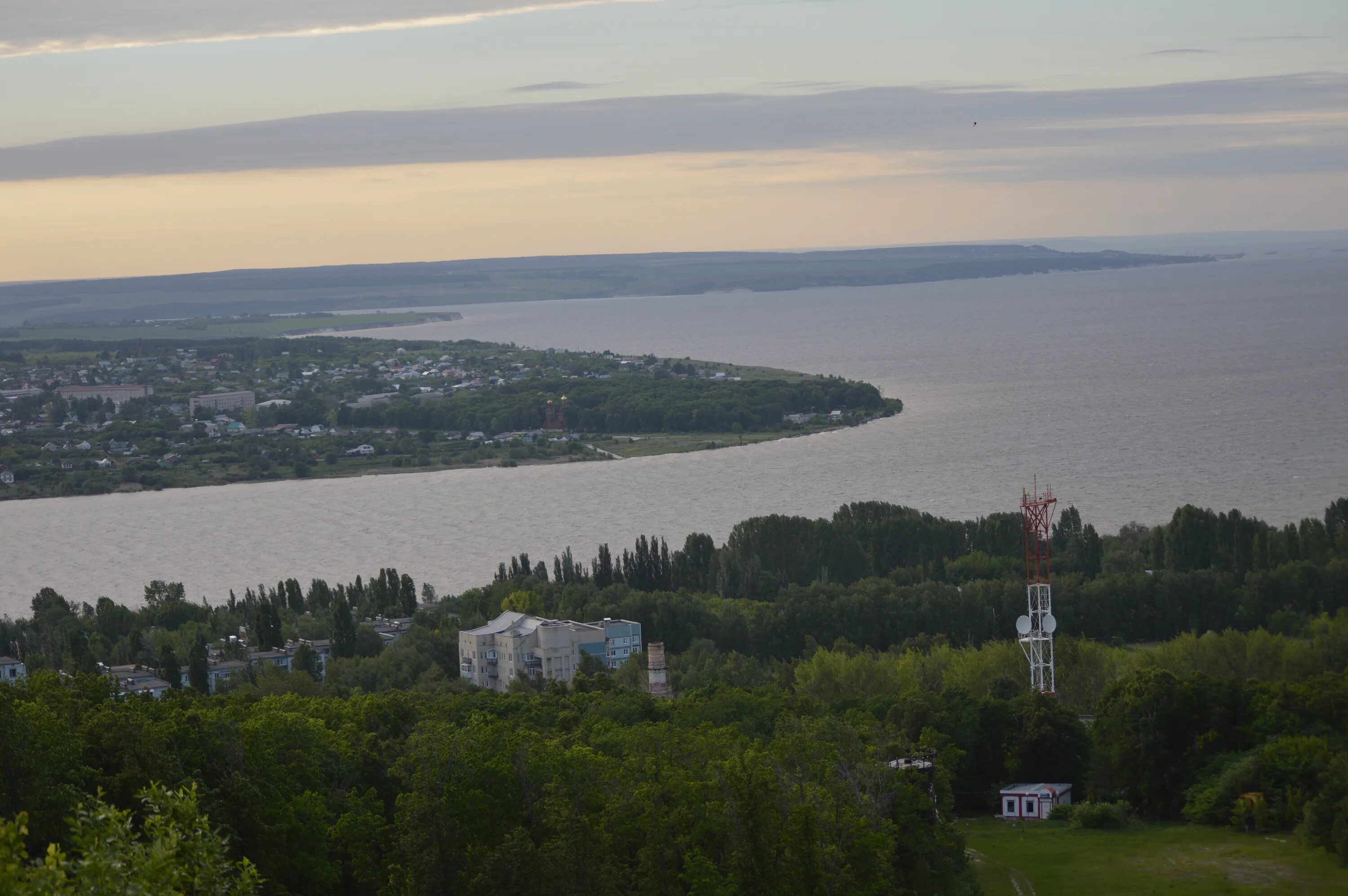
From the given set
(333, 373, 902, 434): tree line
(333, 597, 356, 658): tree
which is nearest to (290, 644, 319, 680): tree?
(333, 597, 356, 658): tree

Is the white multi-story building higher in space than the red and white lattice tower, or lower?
lower

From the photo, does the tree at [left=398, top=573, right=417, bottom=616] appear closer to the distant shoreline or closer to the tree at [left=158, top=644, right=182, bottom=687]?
the tree at [left=158, top=644, right=182, bottom=687]

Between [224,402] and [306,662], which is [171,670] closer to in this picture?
[306,662]

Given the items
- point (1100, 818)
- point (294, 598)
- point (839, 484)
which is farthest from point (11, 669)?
point (839, 484)

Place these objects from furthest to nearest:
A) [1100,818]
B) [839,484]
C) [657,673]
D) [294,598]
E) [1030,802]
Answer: [839,484] → [294,598] → [657,673] → [1030,802] → [1100,818]

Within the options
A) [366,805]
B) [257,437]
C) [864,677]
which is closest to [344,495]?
[257,437]

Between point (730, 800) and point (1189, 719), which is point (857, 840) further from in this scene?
point (1189, 719)
